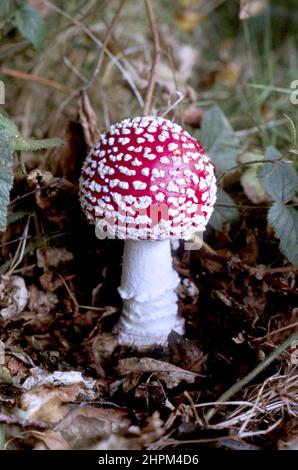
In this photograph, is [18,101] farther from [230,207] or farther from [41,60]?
[230,207]

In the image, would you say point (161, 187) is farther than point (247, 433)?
Yes

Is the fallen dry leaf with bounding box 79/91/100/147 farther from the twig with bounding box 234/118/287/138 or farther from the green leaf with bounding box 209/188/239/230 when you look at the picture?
the twig with bounding box 234/118/287/138

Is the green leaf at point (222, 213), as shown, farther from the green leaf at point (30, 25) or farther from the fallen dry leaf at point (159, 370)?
the green leaf at point (30, 25)

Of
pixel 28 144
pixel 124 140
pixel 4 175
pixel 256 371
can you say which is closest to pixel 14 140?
pixel 28 144

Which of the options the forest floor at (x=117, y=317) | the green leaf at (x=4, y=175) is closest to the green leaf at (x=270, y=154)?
the forest floor at (x=117, y=317)

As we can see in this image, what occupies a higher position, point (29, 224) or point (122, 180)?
point (122, 180)
